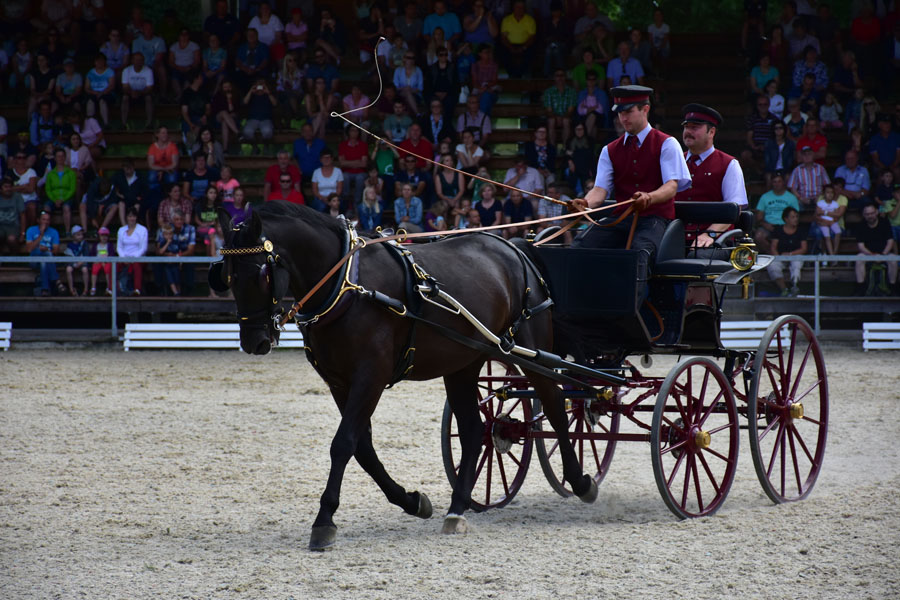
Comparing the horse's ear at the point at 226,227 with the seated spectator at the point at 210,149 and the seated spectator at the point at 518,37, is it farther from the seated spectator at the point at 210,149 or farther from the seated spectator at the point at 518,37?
the seated spectator at the point at 518,37

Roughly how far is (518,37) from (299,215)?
12.6 metres

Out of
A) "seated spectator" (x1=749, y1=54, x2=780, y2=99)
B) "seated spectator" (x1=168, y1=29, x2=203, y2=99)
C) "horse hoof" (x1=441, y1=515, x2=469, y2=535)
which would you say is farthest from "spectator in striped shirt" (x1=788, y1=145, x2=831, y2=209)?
"horse hoof" (x1=441, y1=515, x2=469, y2=535)

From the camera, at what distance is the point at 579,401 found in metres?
6.74

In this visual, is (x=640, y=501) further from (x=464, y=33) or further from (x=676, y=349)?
(x=464, y=33)

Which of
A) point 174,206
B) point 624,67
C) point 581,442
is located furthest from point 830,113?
point 581,442

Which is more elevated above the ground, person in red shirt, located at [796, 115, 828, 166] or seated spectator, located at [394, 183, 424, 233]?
person in red shirt, located at [796, 115, 828, 166]

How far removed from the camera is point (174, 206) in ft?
49.7

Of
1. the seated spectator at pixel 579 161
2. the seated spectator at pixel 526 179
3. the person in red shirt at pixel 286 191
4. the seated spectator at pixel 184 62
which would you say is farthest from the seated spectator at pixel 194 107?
the seated spectator at pixel 579 161

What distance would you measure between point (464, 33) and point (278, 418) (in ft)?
32.5

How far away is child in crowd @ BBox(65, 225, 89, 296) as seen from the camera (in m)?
14.0

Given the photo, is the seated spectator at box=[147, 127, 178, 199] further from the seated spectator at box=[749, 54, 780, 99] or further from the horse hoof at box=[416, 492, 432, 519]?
the horse hoof at box=[416, 492, 432, 519]

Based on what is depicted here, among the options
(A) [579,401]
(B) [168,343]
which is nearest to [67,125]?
(B) [168,343]

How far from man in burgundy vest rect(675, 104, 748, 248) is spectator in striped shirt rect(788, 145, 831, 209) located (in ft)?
28.2

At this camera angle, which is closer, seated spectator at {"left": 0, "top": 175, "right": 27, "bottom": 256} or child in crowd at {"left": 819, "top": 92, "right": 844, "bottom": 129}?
seated spectator at {"left": 0, "top": 175, "right": 27, "bottom": 256}
